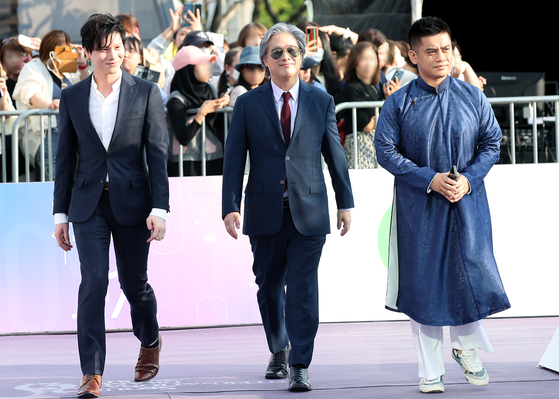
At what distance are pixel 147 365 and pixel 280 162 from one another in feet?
4.53

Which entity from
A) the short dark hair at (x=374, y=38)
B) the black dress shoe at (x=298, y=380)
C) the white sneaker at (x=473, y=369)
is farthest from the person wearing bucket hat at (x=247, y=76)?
the white sneaker at (x=473, y=369)

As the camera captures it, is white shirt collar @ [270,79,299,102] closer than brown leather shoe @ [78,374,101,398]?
No

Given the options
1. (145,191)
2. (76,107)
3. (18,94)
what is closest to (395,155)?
(145,191)

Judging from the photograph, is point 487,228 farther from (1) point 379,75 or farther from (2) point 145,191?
(1) point 379,75

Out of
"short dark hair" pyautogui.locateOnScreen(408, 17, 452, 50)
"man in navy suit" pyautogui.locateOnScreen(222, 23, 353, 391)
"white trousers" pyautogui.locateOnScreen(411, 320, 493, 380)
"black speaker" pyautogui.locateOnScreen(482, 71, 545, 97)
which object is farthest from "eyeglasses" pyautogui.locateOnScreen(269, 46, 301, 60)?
"black speaker" pyautogui.locateOnScreen(482, 71, 545, 97)

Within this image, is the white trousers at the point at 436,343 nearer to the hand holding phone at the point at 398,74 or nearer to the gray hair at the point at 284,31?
the gray hair at the point at 284,31

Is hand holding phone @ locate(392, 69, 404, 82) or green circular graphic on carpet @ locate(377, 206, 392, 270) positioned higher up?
hand holding phone @ locate(392, 69, 404, 82)

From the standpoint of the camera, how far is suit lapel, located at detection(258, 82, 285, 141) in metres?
4.29

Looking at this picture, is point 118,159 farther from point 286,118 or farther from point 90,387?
point 90,387

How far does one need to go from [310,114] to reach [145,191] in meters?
0.97

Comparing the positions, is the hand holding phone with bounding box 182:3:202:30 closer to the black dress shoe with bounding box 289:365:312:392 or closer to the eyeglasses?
the eyeglasses

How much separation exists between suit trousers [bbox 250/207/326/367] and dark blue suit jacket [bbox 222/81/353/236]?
90mm

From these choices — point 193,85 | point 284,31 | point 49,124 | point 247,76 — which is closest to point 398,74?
point 247,76

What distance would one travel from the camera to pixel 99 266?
4.09 meters
